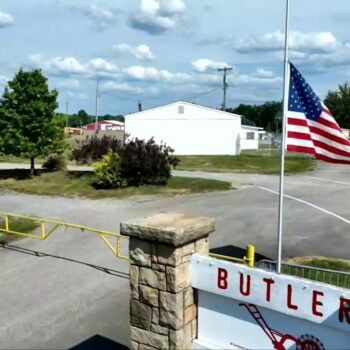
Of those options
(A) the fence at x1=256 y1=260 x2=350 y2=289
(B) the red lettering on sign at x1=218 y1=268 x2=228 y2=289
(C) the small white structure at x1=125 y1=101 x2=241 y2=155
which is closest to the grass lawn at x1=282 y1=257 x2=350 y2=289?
(A) the fence at x1=256 y1=260 x2=350 y2=289

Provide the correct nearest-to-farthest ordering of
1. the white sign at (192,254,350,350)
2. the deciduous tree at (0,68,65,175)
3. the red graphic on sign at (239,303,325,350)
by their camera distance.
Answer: the white sign at (192,254,350,350) → the red graphic on sign at (239,303,325,350) → the deciduous tree at (0,68,65,175)

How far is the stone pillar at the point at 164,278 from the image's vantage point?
470 cm

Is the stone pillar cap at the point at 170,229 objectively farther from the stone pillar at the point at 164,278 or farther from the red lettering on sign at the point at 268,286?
the red lettering on sign at the point at 268,286

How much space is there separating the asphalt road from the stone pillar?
7.18 feet

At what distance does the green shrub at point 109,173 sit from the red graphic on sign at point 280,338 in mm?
18282

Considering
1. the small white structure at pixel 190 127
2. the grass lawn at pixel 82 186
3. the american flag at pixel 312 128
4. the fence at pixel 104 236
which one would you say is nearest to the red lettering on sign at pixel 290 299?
the fence at pixel 104 236

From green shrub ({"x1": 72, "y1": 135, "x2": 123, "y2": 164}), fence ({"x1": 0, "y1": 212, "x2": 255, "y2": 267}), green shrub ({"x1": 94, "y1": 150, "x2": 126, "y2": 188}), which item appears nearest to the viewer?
fence ({"x1": 0, "y1": 212, "x2": 255, "y2": 267})

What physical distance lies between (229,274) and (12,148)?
73.3 ft

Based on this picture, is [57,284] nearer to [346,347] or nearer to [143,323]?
[143,323]

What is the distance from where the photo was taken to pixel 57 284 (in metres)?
9.61

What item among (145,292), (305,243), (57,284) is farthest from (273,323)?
(305,243)

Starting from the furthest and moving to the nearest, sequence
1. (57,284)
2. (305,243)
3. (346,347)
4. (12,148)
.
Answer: (12,148) → (305,243) → (57,284) → (346,347)

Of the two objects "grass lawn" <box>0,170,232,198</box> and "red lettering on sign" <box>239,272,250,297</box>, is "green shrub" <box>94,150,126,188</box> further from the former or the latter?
"red lettering on sign" <box>239,272,250,297</box>

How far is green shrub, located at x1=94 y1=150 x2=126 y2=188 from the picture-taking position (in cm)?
2255
